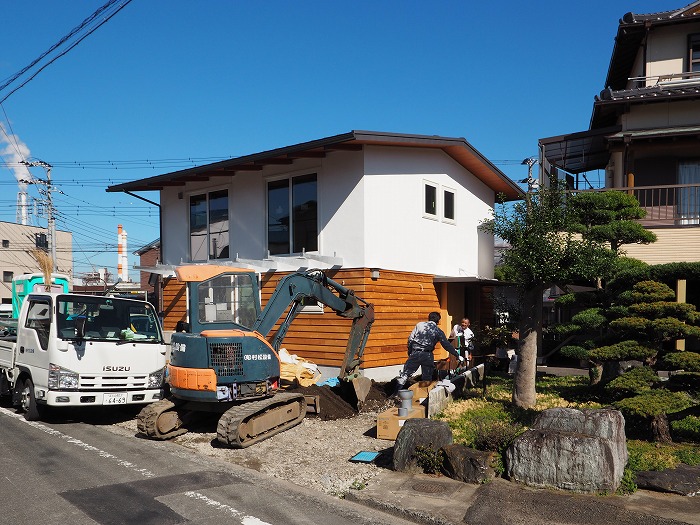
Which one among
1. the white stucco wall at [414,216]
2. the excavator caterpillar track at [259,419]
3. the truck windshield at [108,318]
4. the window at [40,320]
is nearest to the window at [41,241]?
the window at [40,320]

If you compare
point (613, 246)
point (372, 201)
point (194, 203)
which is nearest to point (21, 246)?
point (194, 203)

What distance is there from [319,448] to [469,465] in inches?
104

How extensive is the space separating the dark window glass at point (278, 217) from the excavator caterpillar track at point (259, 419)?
19.1 feet

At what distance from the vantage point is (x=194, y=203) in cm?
1767

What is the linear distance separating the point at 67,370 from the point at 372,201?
7.35 metres

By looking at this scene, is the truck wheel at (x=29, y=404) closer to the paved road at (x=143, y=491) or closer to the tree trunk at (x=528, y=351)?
the paved road at (x=143, y=491)

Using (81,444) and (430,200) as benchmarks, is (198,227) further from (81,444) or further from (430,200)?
(81,444)

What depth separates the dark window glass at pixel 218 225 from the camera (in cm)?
1661

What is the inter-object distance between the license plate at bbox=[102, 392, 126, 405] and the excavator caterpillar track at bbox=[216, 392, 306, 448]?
8.07 ft

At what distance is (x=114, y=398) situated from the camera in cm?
1014

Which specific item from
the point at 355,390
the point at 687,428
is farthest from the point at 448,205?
the point at 687,428

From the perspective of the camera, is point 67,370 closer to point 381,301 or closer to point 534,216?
point 381,301

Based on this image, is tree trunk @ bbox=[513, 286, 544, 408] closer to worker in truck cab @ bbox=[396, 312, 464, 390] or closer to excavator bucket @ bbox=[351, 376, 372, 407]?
worker in truck cab @ bbox=[396, 312, 464, 390]

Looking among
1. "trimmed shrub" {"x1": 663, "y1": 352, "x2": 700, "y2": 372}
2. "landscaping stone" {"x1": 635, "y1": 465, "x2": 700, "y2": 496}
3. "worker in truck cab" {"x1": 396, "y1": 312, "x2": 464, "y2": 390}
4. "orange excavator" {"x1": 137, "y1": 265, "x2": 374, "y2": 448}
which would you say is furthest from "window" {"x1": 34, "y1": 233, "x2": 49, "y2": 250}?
"landscaping stone" {"x1": 635, "y1": 465, "x2": 700, "y2": 496}
